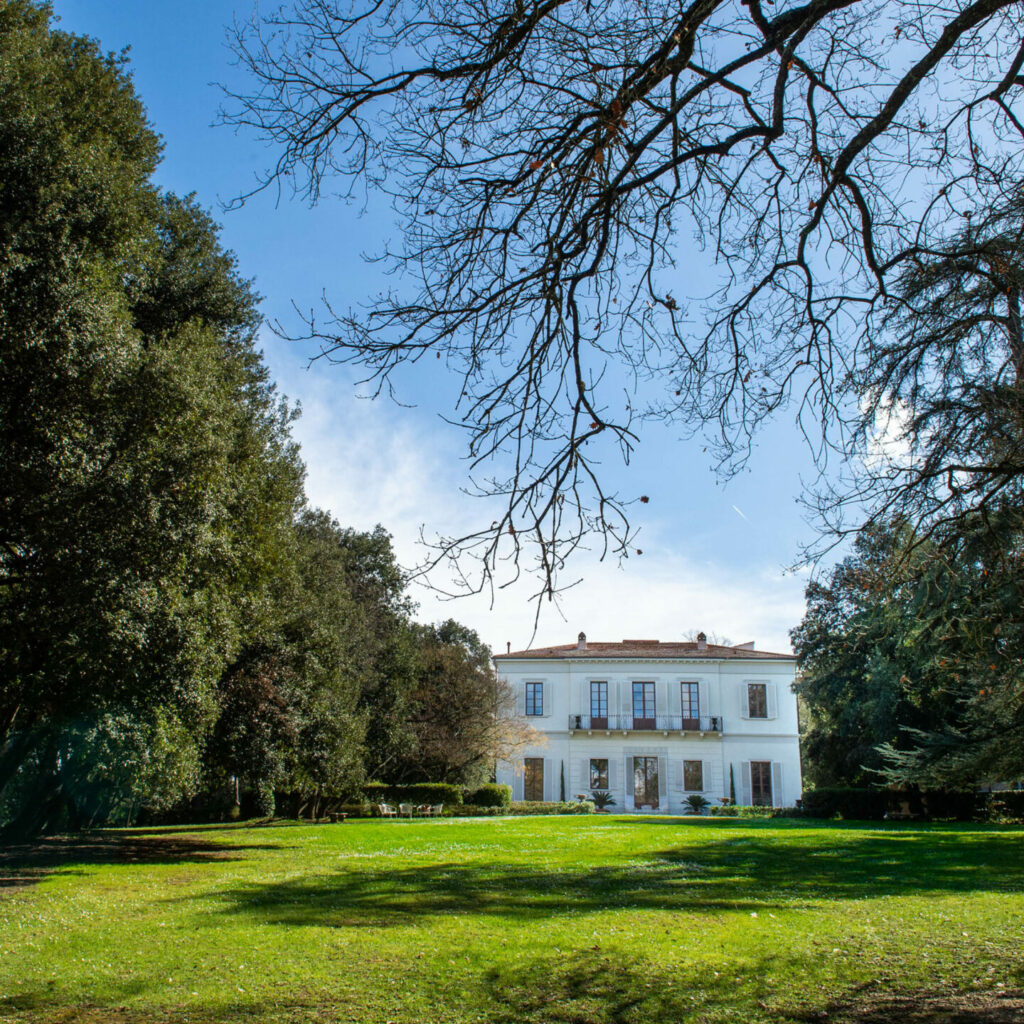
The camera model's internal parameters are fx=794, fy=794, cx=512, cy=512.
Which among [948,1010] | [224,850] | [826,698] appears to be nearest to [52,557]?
[224,850]

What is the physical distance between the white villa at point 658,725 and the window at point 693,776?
5cm

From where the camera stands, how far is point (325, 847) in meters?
14.7

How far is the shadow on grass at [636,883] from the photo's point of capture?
7750mm

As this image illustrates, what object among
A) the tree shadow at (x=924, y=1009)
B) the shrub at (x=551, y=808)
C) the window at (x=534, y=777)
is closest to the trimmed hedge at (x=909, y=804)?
the shrub at (x=551, y=808)

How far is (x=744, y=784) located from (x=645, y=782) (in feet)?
14.9

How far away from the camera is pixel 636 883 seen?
923 cm

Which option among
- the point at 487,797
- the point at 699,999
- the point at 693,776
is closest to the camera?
the point at 699,999

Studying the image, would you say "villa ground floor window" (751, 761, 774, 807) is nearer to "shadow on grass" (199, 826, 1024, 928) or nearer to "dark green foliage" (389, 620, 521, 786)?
"dark green foliage" (389, 620, 521, 786)

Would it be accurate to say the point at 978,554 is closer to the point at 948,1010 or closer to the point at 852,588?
the point at 852,588

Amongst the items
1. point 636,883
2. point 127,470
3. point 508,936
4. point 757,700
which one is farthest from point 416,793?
point 508,936

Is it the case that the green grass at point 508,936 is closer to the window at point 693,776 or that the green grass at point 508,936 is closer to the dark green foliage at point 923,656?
the dark green foliage at point 923,656

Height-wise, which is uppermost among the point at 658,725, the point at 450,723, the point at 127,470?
the point at 127,470

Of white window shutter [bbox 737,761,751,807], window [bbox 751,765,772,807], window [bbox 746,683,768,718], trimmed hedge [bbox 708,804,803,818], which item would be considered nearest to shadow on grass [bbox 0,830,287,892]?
trimmed hedge [bbox 708,804,803,818]

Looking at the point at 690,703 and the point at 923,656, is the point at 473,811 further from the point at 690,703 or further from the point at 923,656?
the point at 923,656
